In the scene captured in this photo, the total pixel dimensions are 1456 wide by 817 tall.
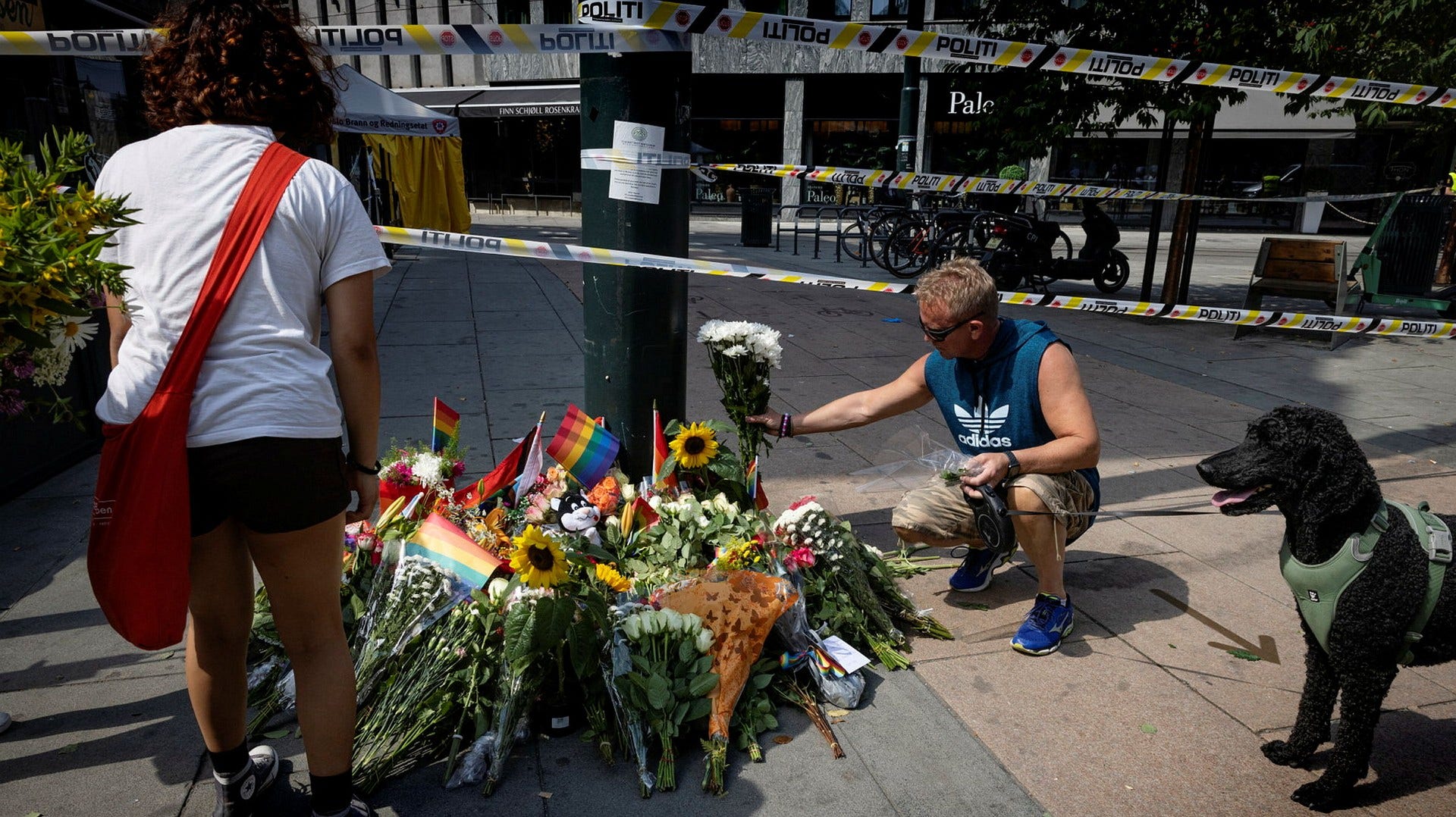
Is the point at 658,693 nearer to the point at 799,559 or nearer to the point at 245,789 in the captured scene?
the point at 799,559

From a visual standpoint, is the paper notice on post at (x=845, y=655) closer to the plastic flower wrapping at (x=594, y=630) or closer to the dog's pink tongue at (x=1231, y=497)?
the plastic flower wrapping at (x=594, y=630)

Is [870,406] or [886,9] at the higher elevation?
[886,9]

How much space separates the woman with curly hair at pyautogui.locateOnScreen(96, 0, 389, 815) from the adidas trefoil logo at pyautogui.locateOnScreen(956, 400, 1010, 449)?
2034 millimetres

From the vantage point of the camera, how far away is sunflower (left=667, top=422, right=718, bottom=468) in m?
3.15

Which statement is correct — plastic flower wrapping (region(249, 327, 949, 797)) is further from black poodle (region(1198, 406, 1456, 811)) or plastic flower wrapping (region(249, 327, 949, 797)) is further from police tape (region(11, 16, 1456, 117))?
black poodle (region(1198, 406, 1456, 811))

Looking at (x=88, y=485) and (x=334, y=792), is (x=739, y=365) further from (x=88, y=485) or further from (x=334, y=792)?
(x=88, y=485)

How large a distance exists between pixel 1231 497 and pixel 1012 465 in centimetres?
64

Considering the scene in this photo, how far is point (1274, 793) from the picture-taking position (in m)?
2.41

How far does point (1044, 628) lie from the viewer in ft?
10.2

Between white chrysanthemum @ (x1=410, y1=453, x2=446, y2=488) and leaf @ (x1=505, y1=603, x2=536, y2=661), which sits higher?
white chrysanthemum @ (x1=410, y1=453, x2=446, y2=488)

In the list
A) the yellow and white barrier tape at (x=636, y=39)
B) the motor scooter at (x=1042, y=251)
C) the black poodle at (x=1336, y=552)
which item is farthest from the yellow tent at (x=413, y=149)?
the black poodle at (x=1336, y=552)

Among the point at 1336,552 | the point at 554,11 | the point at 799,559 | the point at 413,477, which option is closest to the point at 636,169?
the point at 413,477

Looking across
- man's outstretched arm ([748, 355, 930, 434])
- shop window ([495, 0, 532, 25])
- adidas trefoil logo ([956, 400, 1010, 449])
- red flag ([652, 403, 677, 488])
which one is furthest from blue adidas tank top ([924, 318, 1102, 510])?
shop window ([495, 0, 532, 25])

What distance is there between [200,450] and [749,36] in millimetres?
2786
